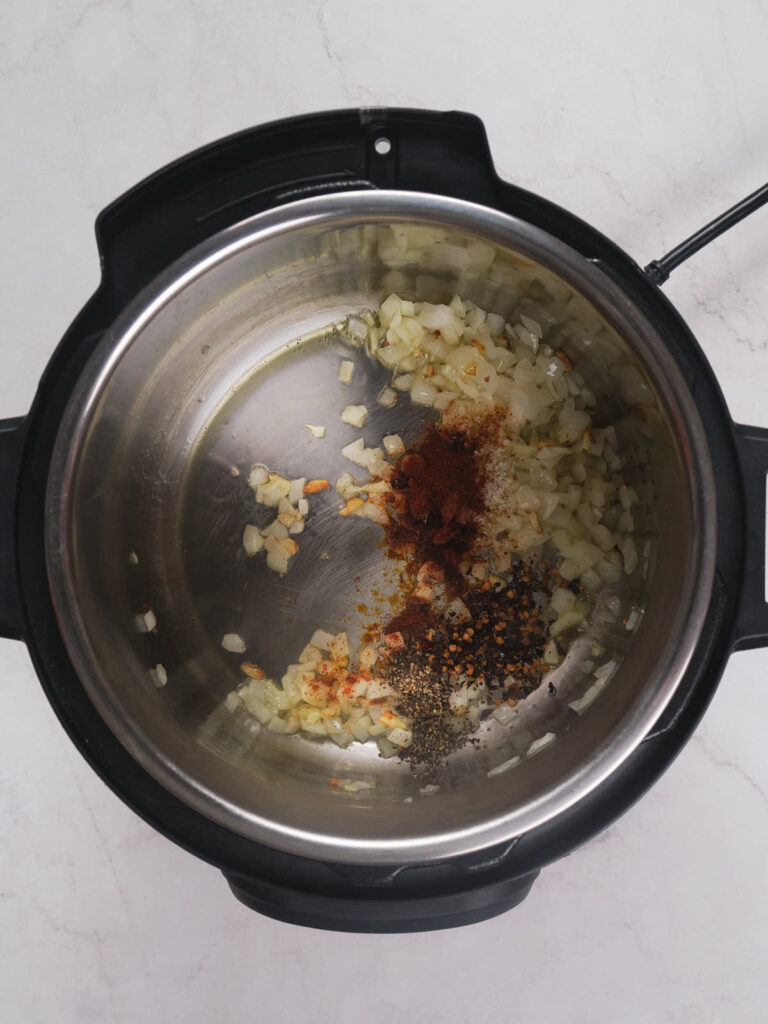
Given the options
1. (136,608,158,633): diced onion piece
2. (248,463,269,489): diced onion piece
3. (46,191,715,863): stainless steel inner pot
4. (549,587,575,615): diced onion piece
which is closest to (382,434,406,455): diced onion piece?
(46,191,715,863): stainless steel inner pot

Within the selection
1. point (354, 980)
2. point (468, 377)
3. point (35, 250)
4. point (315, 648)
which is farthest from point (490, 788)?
point (35, 250)

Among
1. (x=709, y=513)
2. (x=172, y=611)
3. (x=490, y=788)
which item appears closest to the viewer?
(x=709, y=513)

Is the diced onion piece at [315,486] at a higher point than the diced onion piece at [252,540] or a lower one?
higher

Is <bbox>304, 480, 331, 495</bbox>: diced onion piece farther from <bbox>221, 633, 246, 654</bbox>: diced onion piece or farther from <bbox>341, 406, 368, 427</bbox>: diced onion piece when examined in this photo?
<bbox>221, 633, 246, 654</bbox>: diced onion piece

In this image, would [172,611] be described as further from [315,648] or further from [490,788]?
[490,788]

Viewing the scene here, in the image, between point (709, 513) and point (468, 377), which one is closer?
point (709, 513)

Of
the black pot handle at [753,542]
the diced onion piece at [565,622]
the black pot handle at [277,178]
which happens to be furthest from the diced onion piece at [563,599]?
the black pot handle at [277,178]

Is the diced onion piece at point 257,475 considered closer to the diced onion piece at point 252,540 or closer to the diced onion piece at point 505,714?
the diced onion piece at point 252,540

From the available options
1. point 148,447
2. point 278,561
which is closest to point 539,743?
point 278,561
